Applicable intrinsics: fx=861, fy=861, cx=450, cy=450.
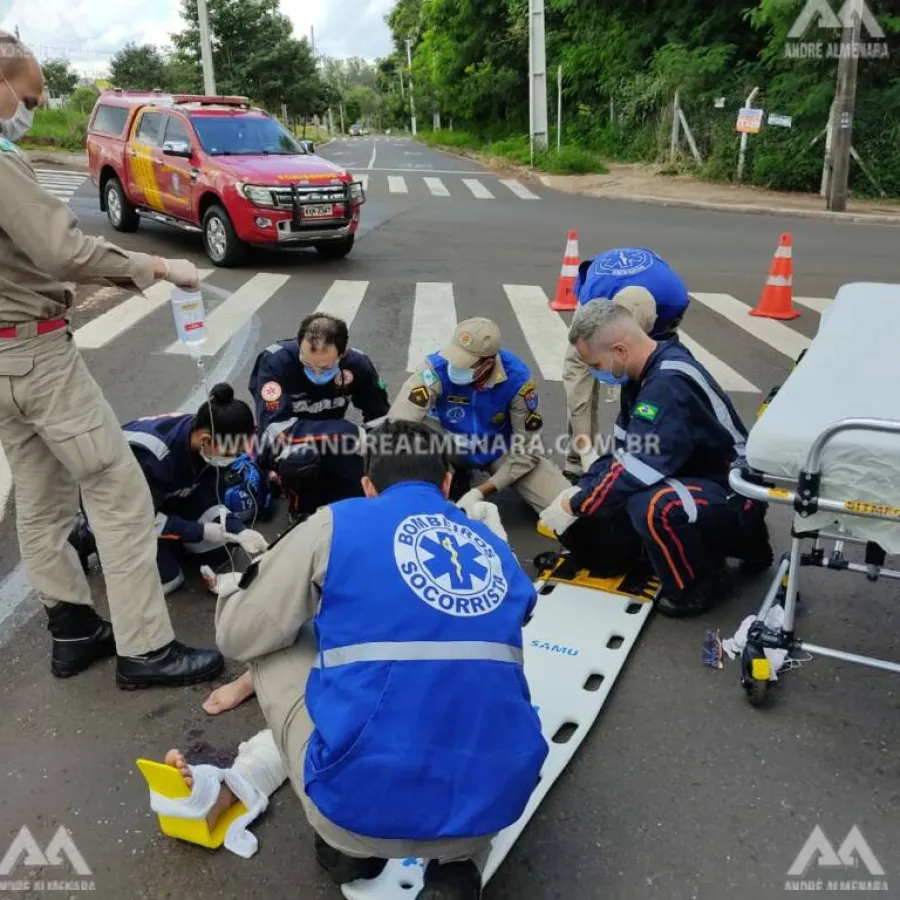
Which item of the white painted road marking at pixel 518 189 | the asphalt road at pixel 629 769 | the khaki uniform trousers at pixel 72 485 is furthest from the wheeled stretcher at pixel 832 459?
the white painted road marking at pixel 518 189

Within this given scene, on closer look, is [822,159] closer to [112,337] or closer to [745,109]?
[745,109]

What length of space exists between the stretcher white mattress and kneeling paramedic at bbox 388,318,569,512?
5.59 ft

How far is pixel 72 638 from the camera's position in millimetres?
3393

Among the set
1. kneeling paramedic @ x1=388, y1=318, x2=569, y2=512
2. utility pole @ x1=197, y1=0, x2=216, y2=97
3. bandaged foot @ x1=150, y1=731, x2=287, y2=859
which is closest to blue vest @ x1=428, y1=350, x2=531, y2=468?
kneeling paramedic @ x1=388, y1=318, x2=569, y2=512

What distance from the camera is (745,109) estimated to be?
1939 cm

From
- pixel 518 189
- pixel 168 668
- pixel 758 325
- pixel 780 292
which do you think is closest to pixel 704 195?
pixel 518 189

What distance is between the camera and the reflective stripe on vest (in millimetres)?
1973

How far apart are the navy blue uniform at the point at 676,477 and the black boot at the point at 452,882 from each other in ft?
5.87

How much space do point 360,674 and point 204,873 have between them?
1014mm

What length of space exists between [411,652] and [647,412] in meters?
1.99

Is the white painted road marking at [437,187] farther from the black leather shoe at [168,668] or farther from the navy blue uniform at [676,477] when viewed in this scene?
the black leather shoe at [168,668]

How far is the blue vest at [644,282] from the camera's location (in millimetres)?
4723

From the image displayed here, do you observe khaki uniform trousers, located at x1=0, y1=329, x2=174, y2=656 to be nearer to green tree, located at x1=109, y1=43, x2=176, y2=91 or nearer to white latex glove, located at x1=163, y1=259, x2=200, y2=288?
white latex glove, located at x1=163, y1=259, x2=200, y2=288

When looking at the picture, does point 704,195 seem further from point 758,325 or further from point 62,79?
point 62,79
